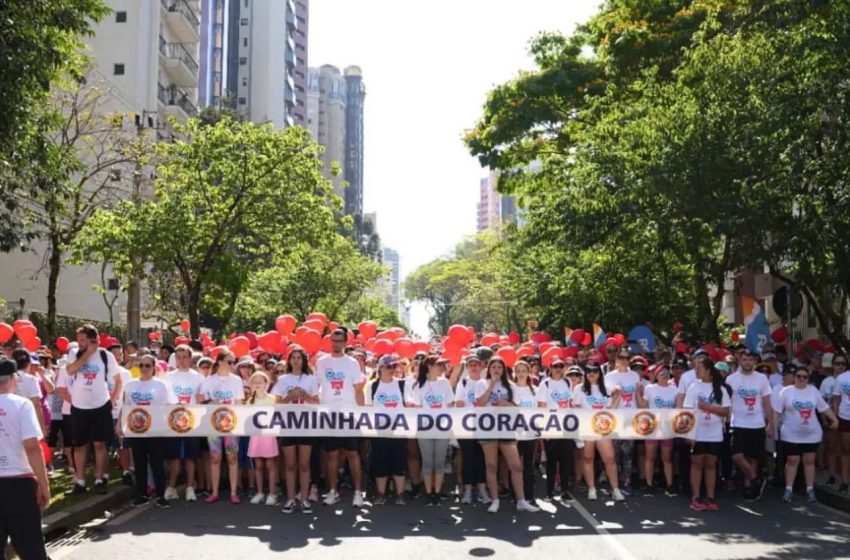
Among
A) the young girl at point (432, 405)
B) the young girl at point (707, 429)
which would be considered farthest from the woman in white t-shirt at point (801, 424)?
the young girl at point (432, 405)

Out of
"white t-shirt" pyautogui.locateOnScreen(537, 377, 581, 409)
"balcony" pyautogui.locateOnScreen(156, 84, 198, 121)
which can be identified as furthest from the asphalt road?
"balcony" pyautogui.locateOnScreen(156, 84, 198, 121)

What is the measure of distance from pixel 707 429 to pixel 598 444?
4.36 feet

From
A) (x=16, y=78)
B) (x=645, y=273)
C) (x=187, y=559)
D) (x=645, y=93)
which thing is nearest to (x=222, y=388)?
(x=187, y=559)

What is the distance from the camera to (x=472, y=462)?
444 inches

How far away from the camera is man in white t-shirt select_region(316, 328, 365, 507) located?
1109 cm

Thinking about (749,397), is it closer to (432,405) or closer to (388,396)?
(432,405)

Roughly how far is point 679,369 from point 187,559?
731 centimetres

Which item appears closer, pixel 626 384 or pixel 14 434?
pixel 14 434

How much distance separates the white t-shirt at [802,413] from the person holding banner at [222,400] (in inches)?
267

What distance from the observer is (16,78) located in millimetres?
9953

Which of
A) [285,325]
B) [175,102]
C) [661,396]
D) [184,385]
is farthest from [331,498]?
[175,102]

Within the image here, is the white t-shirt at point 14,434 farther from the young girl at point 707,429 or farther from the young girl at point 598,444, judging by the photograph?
the young girl at point 707,429

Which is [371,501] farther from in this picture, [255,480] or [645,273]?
[645,273]

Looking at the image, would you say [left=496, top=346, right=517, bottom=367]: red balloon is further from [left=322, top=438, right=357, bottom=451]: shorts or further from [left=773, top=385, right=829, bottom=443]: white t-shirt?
[left=773, top=385, right=829, bottom=443]: white t-shirt
